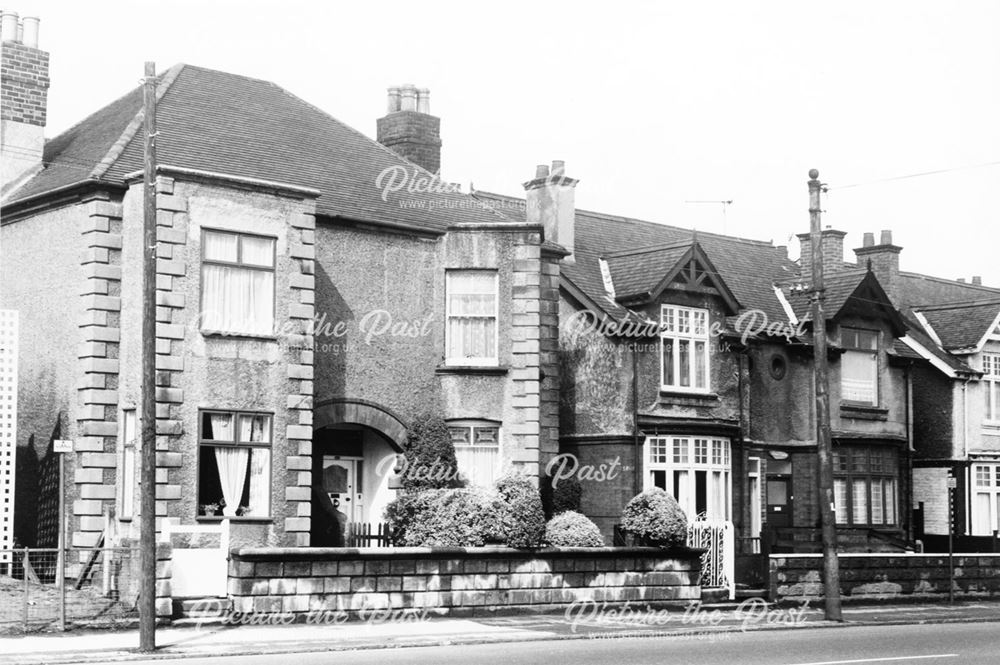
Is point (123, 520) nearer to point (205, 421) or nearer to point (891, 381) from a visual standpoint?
point (205, 421)

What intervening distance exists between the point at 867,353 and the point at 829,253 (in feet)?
11.2

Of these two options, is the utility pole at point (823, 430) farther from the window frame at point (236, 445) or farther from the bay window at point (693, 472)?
the window frame at point (236, 445)

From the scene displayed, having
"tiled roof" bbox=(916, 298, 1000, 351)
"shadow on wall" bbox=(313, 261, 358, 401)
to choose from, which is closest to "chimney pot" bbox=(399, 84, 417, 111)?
"shadow on wall" bbox=(313, 261, 358, 401)

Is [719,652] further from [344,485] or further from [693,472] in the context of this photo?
[693,472]

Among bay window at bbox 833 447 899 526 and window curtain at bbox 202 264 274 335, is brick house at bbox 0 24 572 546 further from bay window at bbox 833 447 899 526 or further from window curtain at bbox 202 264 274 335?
bay window at bbox 833 447 899 526

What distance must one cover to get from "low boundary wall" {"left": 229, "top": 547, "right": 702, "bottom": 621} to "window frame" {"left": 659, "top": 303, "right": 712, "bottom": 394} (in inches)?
294

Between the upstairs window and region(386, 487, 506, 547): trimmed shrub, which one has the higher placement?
the upstairs window

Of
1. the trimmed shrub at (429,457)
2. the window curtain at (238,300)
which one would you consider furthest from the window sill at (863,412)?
the window curtain at (238,300)

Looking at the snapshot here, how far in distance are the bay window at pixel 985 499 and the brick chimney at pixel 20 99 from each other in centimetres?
2827

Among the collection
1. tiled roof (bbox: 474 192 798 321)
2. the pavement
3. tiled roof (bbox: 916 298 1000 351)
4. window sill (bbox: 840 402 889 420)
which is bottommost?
the pavement

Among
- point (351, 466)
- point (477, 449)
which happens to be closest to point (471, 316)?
point (477, 449)

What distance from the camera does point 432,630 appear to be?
22.3m

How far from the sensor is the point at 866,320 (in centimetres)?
3950

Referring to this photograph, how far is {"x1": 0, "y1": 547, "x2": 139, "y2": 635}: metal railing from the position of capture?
69.4 ft
